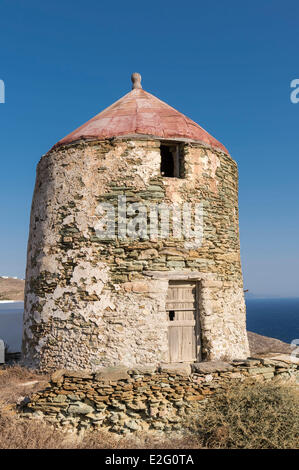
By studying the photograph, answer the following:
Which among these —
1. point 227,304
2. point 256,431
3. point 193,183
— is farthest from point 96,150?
point 256,431

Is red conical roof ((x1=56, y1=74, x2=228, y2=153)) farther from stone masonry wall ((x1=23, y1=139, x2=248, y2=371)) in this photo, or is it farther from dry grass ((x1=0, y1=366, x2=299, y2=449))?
dry grass ((x1=0, y1=366, x2=299, y2=449))

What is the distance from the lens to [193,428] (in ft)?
21.7

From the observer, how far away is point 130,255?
779 cm

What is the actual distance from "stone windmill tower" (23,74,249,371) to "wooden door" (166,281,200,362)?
0.02 meters

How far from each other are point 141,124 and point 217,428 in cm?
608

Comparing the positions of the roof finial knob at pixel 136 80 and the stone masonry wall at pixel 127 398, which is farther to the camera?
the roof finial knob at pixel 136 80

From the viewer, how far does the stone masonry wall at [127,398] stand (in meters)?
6.70

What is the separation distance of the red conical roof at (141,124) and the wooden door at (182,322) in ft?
10.8

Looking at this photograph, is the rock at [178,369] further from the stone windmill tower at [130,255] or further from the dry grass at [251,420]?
the dry grass at [251,420]

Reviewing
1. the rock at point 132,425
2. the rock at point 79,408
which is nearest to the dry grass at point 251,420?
the rock at point 132,425

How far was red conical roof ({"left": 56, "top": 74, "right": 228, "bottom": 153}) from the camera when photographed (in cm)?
834

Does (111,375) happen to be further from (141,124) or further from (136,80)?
(136,80)
